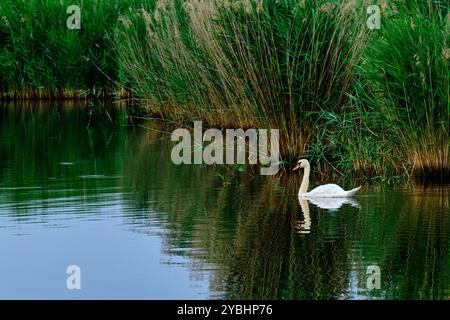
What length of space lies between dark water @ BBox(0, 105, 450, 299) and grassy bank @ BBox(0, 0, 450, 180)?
774mm

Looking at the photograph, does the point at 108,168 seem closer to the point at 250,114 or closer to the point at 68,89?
the point at 250,114

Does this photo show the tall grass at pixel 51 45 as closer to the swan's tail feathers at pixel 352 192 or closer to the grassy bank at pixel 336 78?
the grassy bank at pixel 336 78

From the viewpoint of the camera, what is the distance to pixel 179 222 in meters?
11.0

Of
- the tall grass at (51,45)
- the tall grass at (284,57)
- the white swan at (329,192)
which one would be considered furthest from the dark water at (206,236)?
the tall grass at (51,45)

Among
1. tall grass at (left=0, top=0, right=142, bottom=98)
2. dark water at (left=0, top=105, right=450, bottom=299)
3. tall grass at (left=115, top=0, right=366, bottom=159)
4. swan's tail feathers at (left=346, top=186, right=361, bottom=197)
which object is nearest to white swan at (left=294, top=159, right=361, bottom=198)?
swan's tail feathers at (left=346, top=186, right=361, bottom=197)

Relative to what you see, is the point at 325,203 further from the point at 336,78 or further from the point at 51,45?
the point at 51,45

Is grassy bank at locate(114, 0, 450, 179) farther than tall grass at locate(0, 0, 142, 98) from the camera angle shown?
No

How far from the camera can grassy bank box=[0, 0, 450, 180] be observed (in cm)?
1279

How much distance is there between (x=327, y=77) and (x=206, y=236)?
4.99 meters

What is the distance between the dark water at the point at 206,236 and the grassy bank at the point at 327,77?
774mm

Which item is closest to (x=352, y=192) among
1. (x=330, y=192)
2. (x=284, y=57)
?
(x=330, y=192)

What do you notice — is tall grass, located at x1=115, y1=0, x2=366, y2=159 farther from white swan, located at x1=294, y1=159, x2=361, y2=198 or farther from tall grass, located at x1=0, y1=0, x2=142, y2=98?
tall grass, located at x1=0, y1=0, x2=142, y2=98

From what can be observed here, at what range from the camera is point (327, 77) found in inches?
581
